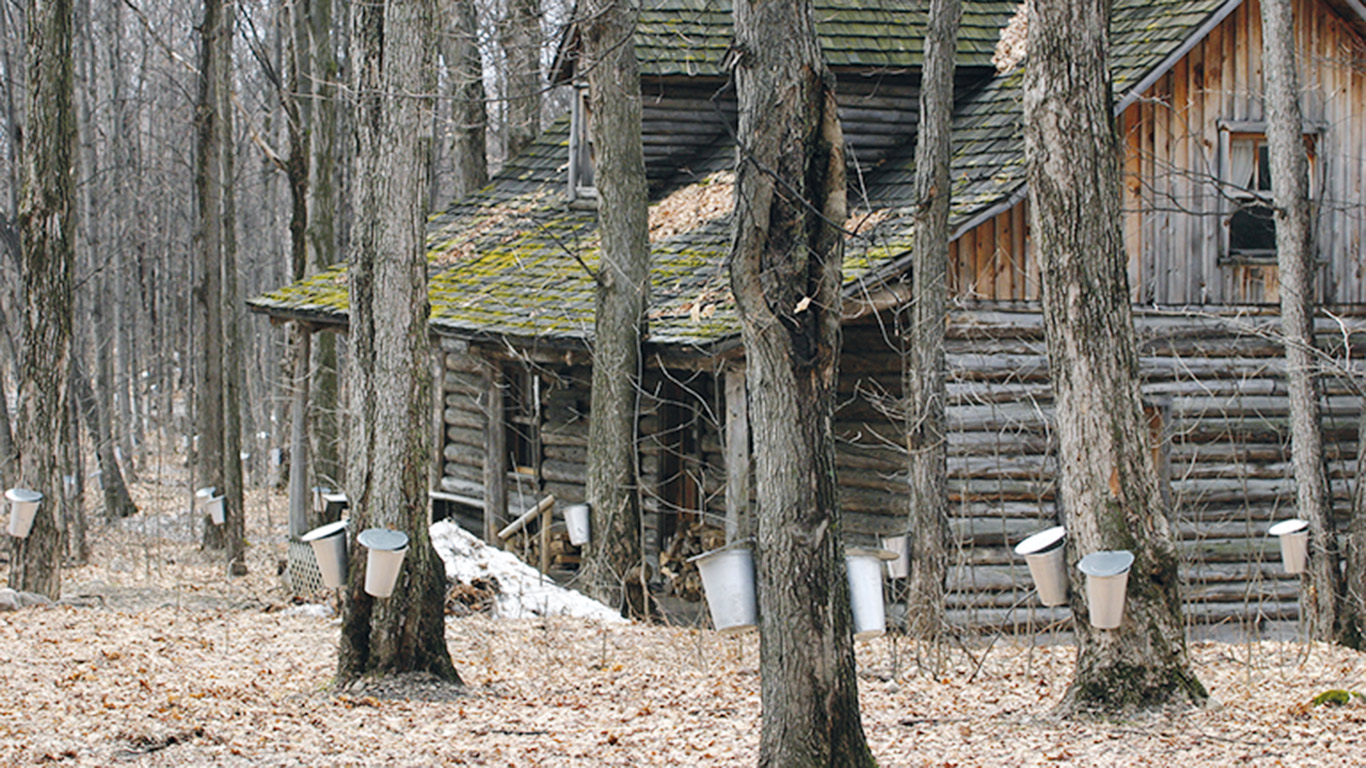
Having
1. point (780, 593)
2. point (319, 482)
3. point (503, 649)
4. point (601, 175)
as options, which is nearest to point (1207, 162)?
point (601, 175)

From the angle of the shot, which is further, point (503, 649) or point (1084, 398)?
point (503, 649)

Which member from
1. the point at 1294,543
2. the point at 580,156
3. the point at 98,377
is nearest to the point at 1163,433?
the point at 1294,543

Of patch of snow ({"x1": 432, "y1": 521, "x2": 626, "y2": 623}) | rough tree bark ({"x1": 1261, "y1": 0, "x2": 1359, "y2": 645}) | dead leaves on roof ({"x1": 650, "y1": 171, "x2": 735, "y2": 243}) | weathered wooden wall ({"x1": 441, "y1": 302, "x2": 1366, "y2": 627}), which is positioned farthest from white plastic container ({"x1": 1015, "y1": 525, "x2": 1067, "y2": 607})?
dead leaves on roof ({"x1": 650, "y1": 171, "x2": 735, "y2": 243})

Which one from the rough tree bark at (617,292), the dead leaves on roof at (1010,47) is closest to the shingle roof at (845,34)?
the dead leaves on roof at (1010,47)

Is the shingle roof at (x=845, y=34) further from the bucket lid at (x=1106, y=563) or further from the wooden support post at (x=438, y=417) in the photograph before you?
the bucket lid at (x=1106, y=563)

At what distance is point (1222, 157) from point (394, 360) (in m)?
9.34

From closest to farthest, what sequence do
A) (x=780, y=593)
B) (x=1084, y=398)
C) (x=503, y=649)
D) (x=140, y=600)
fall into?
(x=780, y=593)
(x=1084, y=398)
(x=503, y=649)
(x=140, y=600)

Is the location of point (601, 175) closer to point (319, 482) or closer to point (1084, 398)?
point (1084, 398)

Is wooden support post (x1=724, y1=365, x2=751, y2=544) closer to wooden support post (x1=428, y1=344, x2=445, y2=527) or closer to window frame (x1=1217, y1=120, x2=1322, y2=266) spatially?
wooden support post (x1=428, y1=344, x2=445, y2=527)

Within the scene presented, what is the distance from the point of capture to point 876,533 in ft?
40.2

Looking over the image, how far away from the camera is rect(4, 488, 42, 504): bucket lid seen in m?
10.1

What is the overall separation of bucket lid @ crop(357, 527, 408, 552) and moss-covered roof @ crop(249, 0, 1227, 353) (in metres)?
3.72

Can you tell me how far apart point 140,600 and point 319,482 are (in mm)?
6227

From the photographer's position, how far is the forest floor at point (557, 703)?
6285mm
